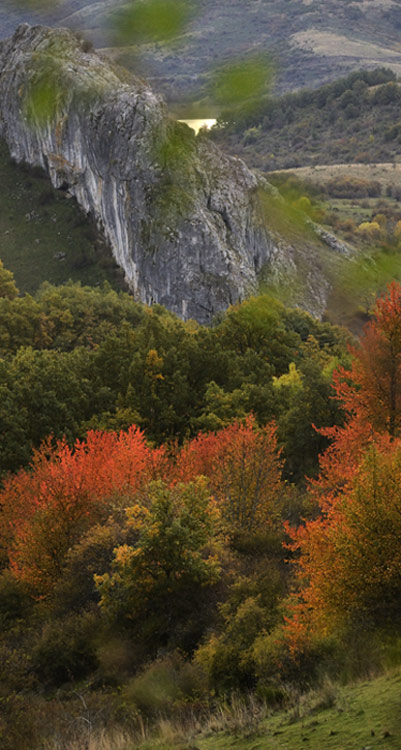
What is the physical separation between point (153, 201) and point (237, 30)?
108 m

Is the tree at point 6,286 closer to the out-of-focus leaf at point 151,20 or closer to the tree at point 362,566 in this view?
the tree at point 362,566

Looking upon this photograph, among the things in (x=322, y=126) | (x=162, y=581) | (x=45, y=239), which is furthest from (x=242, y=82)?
(x=45, y=239)

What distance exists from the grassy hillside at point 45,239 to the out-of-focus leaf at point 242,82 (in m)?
108

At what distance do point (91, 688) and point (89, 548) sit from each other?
540cm

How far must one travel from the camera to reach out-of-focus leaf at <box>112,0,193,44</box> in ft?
10.3

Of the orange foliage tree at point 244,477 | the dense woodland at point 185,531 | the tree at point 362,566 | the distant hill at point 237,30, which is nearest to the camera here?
the distant hill at point 237,30

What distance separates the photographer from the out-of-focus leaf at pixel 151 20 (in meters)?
3.13

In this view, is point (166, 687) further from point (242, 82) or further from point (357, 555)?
point (242, 82)

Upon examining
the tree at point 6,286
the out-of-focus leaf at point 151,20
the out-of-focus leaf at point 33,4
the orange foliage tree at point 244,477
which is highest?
the out-of-focus leaf at point 33,4

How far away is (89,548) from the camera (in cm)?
2527

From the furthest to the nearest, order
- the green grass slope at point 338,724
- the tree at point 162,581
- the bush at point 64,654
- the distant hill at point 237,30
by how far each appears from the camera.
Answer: the tree at point 162,581
the bush at point 64,654
the green grass slope at point 338,724
the distant hill at point 237,30

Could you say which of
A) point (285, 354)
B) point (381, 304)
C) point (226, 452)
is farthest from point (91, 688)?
point (285, 354)

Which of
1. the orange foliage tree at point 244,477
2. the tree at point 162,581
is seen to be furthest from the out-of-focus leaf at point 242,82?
the orange foliage tree at point 244,477

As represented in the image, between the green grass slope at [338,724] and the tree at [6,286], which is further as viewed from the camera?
the tree at [6,286]
